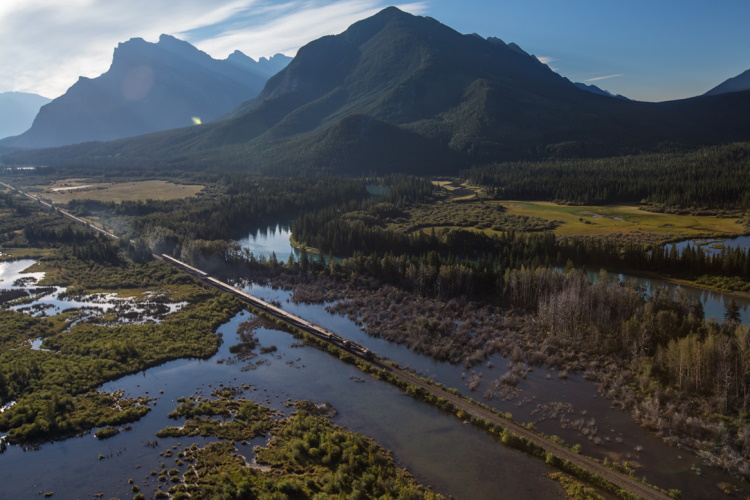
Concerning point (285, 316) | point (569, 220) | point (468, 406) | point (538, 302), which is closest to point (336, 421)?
point (468, 406)

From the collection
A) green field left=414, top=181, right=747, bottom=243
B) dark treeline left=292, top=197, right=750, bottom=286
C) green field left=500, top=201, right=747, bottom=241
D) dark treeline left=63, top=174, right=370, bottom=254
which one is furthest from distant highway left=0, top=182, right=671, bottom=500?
green field left=500, top=201, right=747, bottom=241

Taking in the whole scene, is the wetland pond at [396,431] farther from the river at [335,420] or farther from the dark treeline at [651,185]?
the dark treeline at [651,185]

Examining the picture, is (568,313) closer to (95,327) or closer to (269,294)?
(269,294)

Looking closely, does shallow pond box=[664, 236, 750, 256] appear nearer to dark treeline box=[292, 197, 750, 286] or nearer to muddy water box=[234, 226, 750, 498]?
dark treeline box=[292, 197, 750, 286]

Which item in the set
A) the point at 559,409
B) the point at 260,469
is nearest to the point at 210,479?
the point at 260,469

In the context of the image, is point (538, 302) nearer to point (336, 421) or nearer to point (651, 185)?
point (336, 421)
